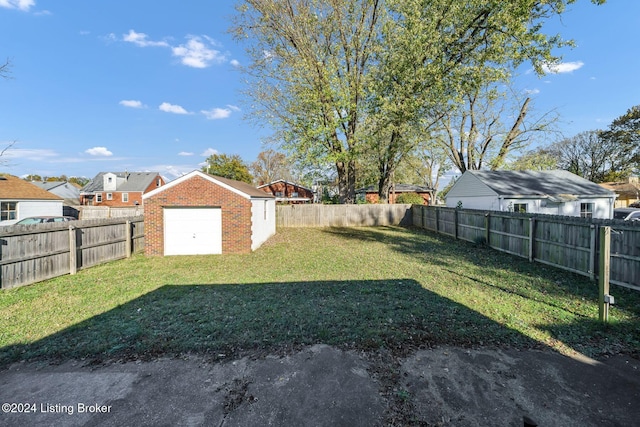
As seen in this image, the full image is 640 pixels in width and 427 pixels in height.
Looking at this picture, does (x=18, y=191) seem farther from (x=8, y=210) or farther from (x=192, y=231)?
(x=192, y=231)

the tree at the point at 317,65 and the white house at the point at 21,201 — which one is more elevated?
the tree at the point at 317,65

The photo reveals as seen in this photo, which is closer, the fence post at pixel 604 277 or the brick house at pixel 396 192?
the fence post at pixel 604 277

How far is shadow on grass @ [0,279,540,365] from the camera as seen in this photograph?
361cm

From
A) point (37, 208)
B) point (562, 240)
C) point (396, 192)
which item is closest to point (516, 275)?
point (562, 240)

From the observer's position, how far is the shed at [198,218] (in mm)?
10086

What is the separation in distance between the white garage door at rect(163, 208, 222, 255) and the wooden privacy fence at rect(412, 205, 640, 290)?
10.3 metres

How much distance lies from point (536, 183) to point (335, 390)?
63.9 feet

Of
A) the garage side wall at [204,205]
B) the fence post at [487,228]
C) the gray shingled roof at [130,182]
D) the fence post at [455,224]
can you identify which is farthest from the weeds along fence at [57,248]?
the gray shingled roof at [130,182]

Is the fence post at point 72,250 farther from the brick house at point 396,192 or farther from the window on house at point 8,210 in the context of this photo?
the brick house at point 396,192

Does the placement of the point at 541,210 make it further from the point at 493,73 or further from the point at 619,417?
the point at 619,417

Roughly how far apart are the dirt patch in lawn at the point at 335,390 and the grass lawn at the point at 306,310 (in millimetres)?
305

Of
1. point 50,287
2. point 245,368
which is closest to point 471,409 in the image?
point 245,368

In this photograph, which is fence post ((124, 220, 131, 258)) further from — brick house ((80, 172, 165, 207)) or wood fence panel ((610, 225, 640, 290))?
brick house ((80, 172, 165, 207))

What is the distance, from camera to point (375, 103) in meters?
17.1
